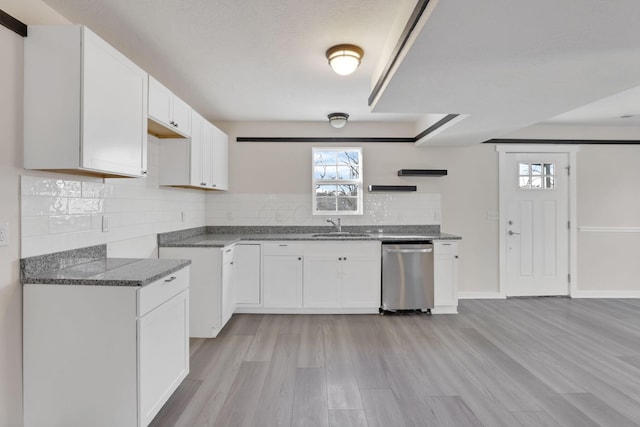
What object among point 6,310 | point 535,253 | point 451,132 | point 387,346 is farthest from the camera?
point 535,253

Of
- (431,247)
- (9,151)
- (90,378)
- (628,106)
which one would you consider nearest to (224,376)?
(90,378)

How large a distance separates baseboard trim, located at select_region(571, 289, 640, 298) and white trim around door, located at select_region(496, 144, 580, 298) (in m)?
0.06

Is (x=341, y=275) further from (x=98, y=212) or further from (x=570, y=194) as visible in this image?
(x=570, y=194)

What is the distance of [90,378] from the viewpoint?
5.41 feet

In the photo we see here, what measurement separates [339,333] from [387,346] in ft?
1.69

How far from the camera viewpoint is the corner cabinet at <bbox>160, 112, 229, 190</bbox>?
3.06 metres

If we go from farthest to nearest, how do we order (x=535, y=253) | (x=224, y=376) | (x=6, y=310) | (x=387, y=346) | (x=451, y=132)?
(x=535, y=253)
(x=451, y=132)
(x=387, y=346)
(x=224, y=376)
(x=6, y=310)

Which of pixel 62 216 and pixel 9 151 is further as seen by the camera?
pixel 62 216

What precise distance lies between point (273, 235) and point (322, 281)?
874mm

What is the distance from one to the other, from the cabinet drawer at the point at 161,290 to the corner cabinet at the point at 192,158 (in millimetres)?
1225

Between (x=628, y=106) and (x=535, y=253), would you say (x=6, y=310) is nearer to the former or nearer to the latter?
(x=535, y=253)

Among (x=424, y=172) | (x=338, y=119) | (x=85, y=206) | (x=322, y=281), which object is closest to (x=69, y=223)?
(x=85, y=206)

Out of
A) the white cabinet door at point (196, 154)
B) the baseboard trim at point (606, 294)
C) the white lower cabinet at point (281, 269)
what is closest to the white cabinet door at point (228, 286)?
the white lower cabinet at point (281, 269)

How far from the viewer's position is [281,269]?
3752 mm
